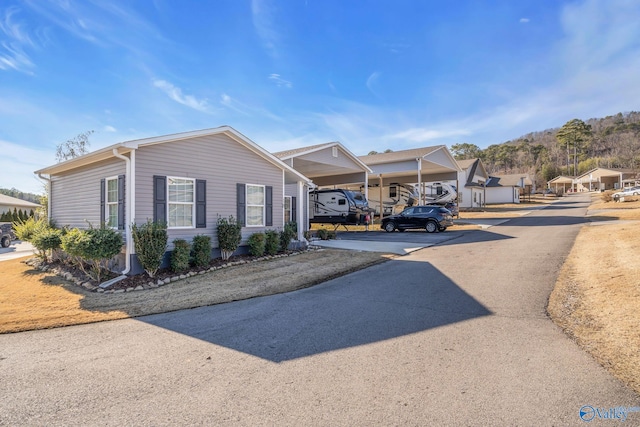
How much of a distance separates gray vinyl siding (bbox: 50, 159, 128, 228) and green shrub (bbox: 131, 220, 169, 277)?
2.20 feet

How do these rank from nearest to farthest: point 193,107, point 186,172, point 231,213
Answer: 1. point 186,172
2. point 231,213
3. point 193,107

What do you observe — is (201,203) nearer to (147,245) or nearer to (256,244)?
(147,245)

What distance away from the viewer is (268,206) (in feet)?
39.3

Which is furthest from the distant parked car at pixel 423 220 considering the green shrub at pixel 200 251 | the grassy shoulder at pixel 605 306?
the green shrub at pixel 200 251

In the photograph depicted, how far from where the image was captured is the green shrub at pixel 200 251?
948 cm

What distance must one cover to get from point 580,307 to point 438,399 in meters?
4.01

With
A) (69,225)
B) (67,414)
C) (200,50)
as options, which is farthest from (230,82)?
(67,414)

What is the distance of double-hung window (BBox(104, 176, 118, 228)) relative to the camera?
9.48 meters

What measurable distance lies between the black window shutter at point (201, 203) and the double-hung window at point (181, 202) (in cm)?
12

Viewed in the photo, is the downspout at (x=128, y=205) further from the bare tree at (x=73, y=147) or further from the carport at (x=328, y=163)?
the bare tree at (x=73, y=147)

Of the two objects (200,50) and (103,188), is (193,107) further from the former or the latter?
(103,188)

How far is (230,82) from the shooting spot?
13.6 metres

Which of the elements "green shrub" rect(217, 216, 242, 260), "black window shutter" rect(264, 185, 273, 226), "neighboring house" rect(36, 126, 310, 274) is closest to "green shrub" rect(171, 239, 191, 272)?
"neighboring house" rect(36, 126, 310, 274)

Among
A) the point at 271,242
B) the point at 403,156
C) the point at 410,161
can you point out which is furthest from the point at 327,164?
the point at 271,242
